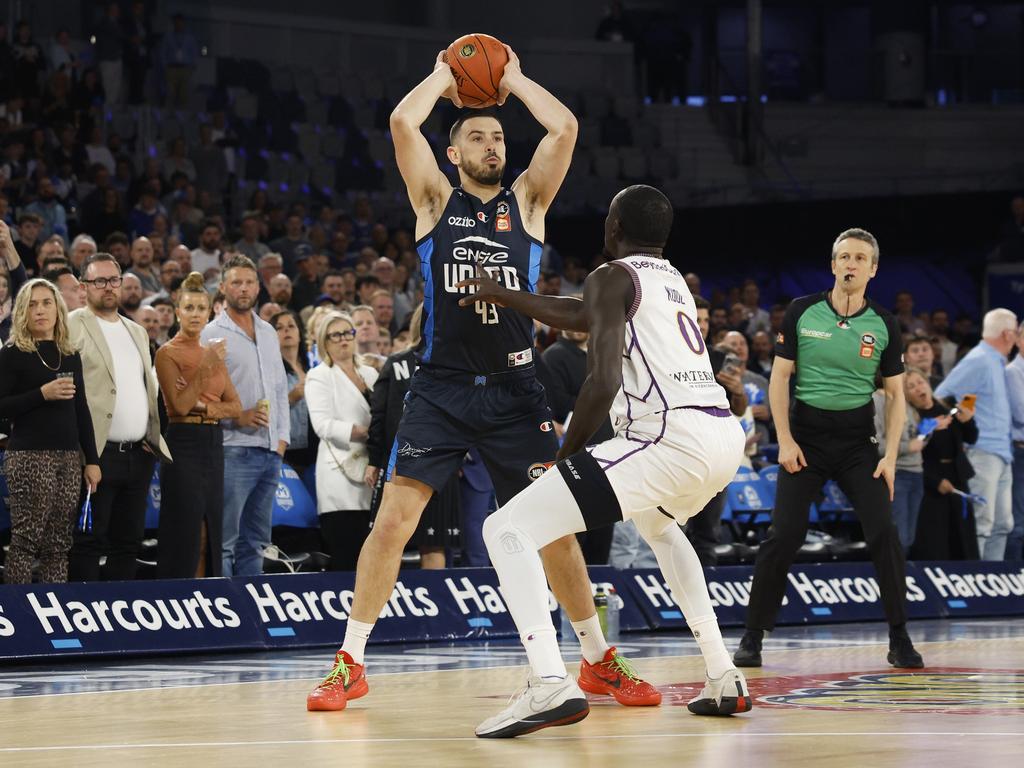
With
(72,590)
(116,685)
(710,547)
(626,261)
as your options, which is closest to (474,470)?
(710,547)

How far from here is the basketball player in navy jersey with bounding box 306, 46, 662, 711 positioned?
22.5 ft

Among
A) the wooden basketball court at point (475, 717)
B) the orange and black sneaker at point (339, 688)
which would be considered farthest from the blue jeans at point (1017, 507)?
the orange and black sneaker at point (339, 688)

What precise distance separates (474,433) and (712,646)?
1.35 m

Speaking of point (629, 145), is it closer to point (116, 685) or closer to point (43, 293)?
point (43, 293)

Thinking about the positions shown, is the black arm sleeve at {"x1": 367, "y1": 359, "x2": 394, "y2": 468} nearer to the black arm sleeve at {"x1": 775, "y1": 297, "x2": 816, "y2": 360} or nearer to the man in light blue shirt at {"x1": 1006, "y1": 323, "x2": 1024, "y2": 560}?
the black arm sleeve at {"x1": 775, "y1": 297, "x2": 816, "y2": 360}

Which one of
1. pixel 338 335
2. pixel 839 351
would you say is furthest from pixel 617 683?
pixel 338 335

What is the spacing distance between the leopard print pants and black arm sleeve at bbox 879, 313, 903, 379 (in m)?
4.84

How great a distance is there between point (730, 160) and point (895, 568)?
18.6 meters

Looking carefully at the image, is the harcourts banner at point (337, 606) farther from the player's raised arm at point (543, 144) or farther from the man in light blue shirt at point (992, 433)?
the player's raised arm at point (543, 144)

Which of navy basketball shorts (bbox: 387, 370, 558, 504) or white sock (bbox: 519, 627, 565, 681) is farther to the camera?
navy basketball shorts (bbox: 387, 370, 558, 504)

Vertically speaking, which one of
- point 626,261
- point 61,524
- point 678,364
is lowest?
point 61,524

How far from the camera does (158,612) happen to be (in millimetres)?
9742

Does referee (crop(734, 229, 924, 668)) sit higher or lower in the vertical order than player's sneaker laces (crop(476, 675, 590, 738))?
higher

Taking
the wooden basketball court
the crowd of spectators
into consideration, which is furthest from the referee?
the crowd of spectators
